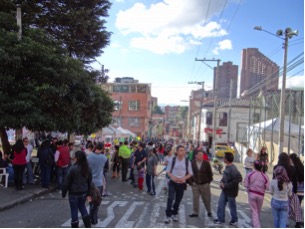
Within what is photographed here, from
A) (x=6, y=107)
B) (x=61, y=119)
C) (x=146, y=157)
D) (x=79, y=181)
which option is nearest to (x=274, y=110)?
(x=146, y=157)

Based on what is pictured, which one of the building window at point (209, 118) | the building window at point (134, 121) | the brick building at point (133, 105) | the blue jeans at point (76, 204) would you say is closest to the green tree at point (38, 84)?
the blue jeans at point (76, 204)

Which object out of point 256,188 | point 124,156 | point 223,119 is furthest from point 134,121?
point 256,188

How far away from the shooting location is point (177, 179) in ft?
26.0

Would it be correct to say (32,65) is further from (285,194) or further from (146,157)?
(285,194)

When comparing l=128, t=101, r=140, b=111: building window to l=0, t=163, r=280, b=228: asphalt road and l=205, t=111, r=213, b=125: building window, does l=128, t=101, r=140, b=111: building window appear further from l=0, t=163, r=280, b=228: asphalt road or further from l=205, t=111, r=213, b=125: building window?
l=0, t=163, r=280, b=228: asphalt road

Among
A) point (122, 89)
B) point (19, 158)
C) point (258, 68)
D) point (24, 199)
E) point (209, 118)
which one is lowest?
point (24, 199)

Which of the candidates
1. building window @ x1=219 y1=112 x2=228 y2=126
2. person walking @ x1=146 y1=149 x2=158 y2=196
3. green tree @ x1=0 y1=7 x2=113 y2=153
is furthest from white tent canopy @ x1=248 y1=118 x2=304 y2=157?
building window @ x1=219 y1=112 x2=228 y2=126

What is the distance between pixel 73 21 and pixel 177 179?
411 inches

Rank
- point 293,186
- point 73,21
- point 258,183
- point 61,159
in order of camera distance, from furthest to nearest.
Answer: point 73,21 < point 61,159 < point 293,186 < point 258,183

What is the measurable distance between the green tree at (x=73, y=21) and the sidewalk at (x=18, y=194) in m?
5.71

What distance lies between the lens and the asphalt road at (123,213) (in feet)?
25.2

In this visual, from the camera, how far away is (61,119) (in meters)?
13.0

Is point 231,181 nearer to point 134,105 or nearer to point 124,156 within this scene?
point 124,156

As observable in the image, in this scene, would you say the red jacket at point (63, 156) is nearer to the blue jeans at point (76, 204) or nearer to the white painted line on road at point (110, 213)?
the white painted line on road at point (110, 213)
